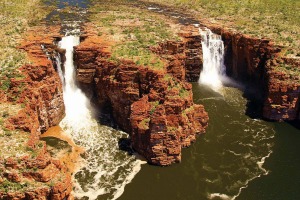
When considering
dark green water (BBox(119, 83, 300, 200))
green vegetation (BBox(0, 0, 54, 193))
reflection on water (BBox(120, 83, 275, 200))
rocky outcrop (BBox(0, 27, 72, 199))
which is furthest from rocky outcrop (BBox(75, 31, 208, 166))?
green vegetation (BBox(0, 0, 54, 193))

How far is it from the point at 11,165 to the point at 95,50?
23.8 meters

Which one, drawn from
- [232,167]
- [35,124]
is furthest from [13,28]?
[232,167]

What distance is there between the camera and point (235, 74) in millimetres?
65750

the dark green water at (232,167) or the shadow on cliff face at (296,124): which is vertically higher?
the shadow on cliff face at (296,124)

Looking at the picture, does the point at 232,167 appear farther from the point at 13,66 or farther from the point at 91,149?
the point at 13,66

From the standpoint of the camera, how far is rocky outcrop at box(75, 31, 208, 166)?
144ft

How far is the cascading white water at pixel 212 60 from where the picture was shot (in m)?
65.0

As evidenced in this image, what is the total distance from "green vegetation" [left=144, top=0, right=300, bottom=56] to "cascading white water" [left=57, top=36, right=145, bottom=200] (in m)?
31.9

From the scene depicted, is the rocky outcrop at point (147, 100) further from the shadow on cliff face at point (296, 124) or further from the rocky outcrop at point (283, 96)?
the shadow on cliff face at point (296, 124)

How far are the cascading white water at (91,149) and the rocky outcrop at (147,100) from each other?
2072mm

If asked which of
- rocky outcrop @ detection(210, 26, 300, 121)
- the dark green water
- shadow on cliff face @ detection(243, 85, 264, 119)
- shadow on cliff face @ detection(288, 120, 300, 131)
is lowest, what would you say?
the dark green water

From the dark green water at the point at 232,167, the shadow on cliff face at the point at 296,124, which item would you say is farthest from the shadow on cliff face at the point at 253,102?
the shadow on cliff face at the point at 296,124

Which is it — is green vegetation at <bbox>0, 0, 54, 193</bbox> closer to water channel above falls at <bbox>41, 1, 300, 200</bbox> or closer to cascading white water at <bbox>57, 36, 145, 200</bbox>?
cascading white water at <bbox>57, 36, 145, 200</bbox>

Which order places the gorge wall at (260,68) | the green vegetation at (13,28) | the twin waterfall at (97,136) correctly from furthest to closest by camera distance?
1. the gorge wall at (260,68)
2. the green vegetation at (13,28)
3. the twin waterfall at (97,136)
